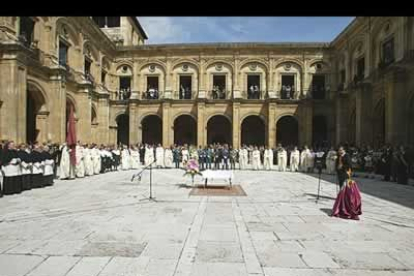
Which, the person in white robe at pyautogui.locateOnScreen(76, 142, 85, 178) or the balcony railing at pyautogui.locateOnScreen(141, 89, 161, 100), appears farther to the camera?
the balcony railing at pyautogui.locateOnScreen(141, 89, 161, 100)

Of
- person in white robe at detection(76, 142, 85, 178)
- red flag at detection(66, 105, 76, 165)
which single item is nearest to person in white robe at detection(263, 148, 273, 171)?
person in white robe at detection(76, 142, 85, 178)

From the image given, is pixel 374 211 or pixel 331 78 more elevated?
pixel 331 78

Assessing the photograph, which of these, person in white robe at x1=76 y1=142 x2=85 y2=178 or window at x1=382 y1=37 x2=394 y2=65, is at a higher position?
window at x1=382 y1=37 x2=394 y2=65

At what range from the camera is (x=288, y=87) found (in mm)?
34031

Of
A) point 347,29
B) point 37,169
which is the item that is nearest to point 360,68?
point 347,29

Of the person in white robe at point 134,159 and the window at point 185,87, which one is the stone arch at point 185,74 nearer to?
the window at point 185,87

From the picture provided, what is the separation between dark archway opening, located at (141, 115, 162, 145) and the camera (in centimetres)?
3697

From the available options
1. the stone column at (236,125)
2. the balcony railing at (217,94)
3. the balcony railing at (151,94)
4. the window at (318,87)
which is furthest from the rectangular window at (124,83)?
the window at (318,87)

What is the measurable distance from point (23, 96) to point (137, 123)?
596 inches

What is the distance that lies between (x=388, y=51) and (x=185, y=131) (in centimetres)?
1993

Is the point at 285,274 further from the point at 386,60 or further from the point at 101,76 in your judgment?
the point at 101,76

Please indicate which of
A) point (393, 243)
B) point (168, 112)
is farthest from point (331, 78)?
point (393, 243)

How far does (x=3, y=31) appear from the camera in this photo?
60.0ft

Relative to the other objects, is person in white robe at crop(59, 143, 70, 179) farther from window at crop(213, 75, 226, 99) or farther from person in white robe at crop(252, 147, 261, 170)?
window at crop(213, 75, 226, 99)
